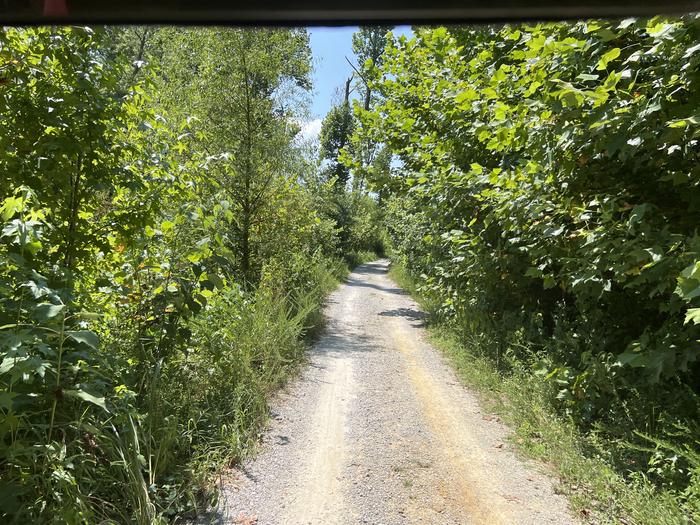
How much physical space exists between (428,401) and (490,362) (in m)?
1.58

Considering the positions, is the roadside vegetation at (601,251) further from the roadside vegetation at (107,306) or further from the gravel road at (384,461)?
the roadside vegetation at (107,306)

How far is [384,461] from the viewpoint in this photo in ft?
14.6

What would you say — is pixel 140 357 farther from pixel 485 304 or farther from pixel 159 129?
pixel 485 304

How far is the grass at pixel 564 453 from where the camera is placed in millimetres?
3369

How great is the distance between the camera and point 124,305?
423 centimetres

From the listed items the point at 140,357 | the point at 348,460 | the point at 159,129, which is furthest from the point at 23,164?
the point at 348,460

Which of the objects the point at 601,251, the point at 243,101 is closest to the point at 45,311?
the point at 601,251

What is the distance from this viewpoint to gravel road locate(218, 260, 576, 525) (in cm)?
366

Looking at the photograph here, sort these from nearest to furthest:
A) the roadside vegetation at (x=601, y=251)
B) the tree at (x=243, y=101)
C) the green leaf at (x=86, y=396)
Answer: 1. the green leaf at (x=86, y=396)
2. the roadside vegetation at (x=601, y=251)
3. the tree at (x=243, y=101)

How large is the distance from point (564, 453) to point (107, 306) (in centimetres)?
448

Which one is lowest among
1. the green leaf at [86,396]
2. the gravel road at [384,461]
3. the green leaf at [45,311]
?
the gravel road at [384,461]

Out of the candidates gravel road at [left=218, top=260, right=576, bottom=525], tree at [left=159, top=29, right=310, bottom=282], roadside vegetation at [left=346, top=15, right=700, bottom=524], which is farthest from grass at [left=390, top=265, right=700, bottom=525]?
tree at [left=159, top=29, right=310, bottom=282]

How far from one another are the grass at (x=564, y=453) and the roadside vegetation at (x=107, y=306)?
2.94m

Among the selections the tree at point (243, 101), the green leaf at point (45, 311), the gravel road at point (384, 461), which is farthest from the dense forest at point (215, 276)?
the tree at point (243, 101)
